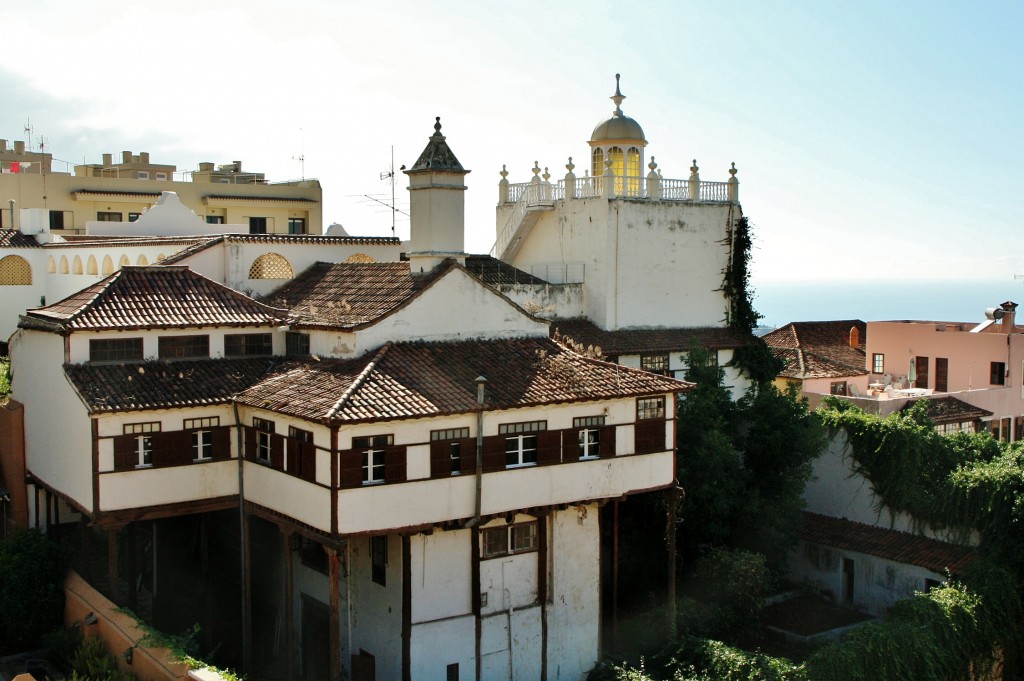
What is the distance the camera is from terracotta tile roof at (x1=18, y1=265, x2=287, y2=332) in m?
25.9

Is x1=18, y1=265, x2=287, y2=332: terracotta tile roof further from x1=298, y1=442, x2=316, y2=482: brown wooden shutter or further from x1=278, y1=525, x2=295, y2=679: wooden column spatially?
x1=278, y1=525, x2=295, y2=679: wooden column

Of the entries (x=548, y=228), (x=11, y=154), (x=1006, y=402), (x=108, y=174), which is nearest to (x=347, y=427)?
(x=548, y=228)

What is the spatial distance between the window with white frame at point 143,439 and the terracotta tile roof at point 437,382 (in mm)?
Result: 2071

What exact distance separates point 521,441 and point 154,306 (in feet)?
31.6

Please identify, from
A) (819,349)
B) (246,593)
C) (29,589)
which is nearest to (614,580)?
(246,593)

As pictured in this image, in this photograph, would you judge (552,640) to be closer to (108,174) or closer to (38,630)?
(38,630)

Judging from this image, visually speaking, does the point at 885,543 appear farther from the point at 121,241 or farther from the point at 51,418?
the point at 121,241

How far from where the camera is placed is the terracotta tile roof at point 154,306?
2588 centimetres

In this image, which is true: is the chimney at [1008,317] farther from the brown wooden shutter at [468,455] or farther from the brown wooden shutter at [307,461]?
the brown wooden shutter at [307,461]

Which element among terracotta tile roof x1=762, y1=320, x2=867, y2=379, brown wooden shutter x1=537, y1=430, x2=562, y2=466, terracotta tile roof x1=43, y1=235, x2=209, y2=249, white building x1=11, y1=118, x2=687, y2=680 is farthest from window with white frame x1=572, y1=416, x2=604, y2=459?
terracotta tile roof x1=762, y1=320, x2=867, y2=379

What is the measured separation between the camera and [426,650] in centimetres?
2489

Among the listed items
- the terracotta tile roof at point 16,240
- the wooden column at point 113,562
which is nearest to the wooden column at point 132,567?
the wooden column at point 113,562

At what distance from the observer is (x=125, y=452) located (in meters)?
24.5

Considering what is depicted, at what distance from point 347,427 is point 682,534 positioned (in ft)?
41.5
